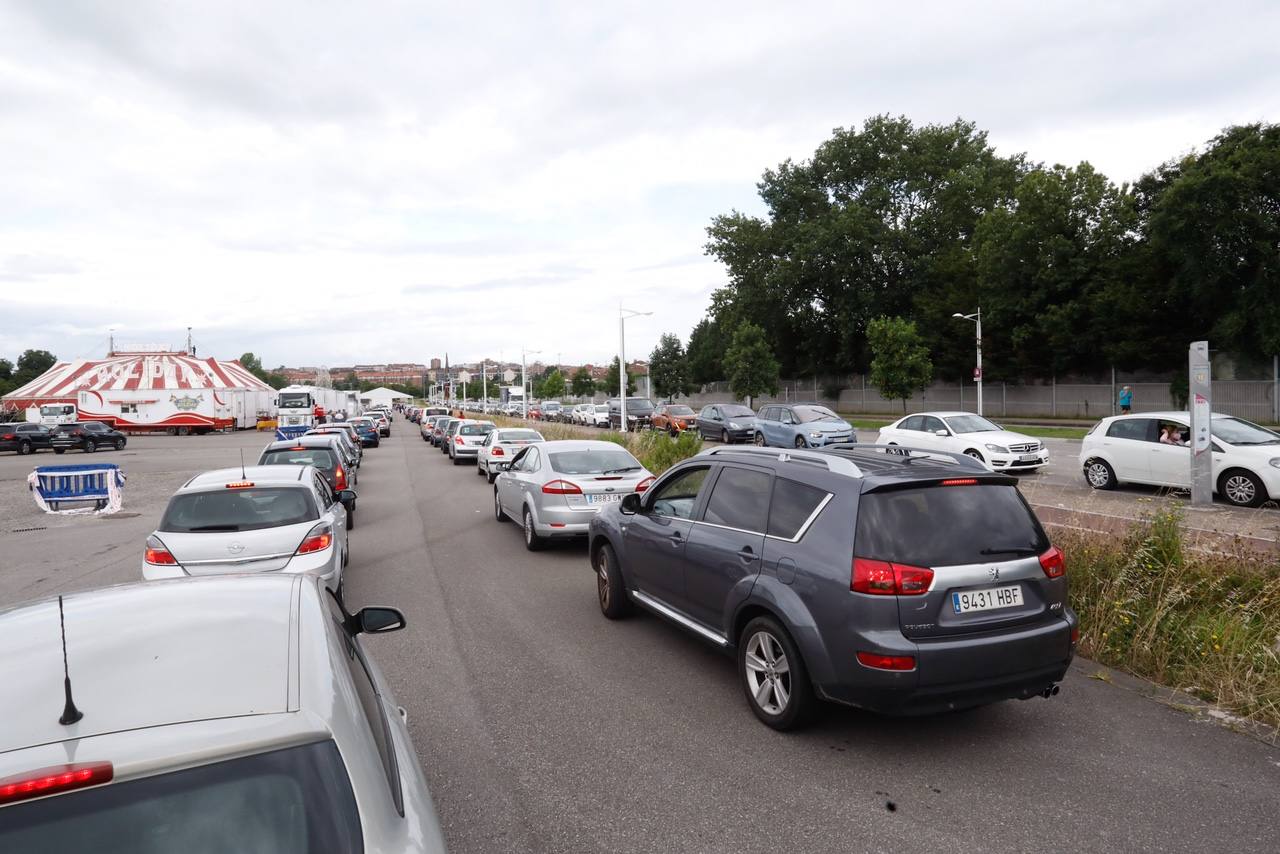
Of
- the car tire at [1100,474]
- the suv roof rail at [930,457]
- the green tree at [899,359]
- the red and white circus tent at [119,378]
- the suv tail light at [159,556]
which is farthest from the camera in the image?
the red and white circus tent at [119,378]

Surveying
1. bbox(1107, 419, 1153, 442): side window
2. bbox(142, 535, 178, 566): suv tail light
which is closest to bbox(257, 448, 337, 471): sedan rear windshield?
bbox(142, 535, 178, 566): suv tail light

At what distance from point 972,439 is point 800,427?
8576mm

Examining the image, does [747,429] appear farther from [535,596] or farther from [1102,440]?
[535,596]

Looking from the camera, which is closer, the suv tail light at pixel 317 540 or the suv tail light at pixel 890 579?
the suv tail light at pixel 890 579

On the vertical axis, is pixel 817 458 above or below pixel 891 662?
above

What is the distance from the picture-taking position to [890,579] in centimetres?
435

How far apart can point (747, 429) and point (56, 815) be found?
3208 centimetres

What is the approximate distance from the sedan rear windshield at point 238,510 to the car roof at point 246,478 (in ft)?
0.32

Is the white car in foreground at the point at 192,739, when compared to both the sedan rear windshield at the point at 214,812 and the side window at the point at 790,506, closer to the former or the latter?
the sedan rear windshield at the point at 214,812

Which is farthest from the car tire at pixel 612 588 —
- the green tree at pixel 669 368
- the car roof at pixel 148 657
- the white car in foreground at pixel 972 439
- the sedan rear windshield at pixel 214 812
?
the green tree at pixel 669 368

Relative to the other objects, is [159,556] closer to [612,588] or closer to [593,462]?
[612,588]

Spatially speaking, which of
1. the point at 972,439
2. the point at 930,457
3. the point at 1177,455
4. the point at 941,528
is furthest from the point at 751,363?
the point at 941,528

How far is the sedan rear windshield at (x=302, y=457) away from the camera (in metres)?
14.8

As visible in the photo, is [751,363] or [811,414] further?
[751,363]
